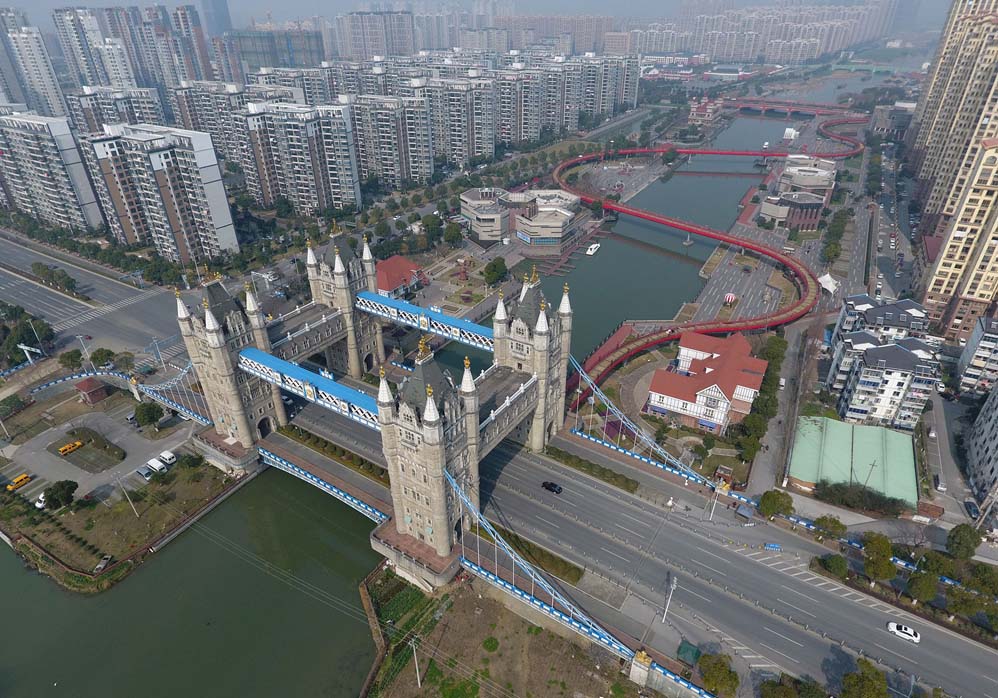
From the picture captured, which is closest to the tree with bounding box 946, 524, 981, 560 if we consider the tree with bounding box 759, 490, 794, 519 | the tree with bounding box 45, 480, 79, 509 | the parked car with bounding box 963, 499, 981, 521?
the parked car with bounding box 963, 499, 981, 521

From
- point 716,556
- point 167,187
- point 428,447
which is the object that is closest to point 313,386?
point 428,447

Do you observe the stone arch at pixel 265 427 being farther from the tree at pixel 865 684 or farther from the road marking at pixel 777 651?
the tree at pixel 865 684

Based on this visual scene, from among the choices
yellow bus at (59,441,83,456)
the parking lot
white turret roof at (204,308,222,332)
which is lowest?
the parking lot

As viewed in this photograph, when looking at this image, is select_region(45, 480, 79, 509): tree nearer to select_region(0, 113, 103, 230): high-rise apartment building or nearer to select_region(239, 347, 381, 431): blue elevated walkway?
select_region(239, 347, 381, 431): blue elevated walkway

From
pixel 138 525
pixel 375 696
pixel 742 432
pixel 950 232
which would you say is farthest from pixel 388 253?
pixel 950 232

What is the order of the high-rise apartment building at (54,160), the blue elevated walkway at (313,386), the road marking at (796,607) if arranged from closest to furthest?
1. the road marking at (796,607)
2. the blue elevated walkway at (313,386)
3. the high-rise apartment building at (54,160)

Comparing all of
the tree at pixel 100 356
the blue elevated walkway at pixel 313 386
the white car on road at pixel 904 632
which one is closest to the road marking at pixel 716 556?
the white car on road at pixel 904 632
